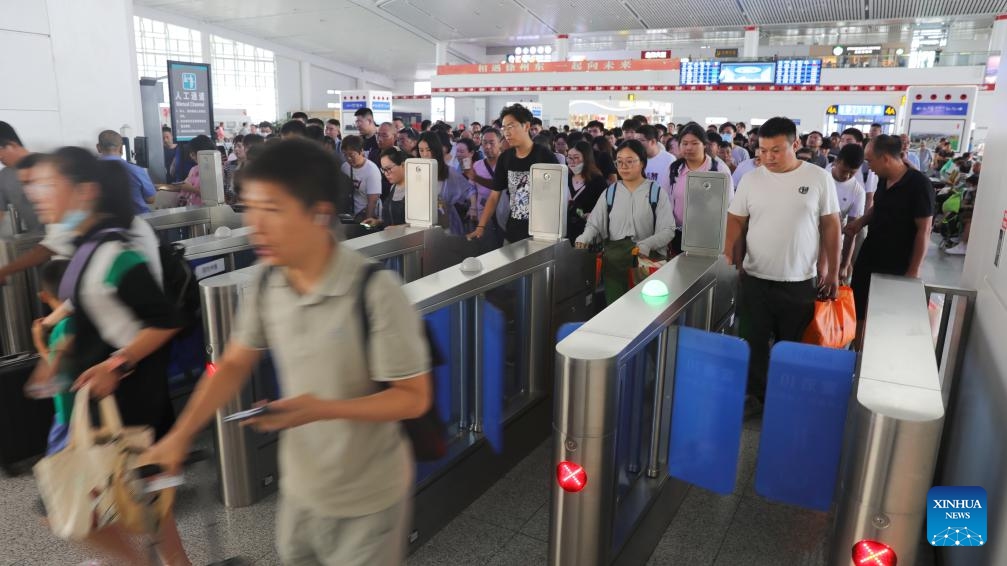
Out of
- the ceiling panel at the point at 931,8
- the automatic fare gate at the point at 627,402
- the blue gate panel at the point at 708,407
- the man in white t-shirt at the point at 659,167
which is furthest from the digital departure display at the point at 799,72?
the blue gate panel at the point at 708,407

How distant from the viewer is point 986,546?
1.72m

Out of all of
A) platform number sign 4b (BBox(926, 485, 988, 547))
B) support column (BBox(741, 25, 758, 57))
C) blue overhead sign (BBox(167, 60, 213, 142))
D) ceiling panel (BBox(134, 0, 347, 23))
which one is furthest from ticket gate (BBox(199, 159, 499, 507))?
ceiling panel (BBox(134, 0, 347, 23))

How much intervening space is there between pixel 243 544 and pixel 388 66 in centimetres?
3115

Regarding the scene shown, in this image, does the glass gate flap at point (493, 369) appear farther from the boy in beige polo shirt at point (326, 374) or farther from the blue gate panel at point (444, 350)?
the boy in beige polo shirt at point (326, 374)

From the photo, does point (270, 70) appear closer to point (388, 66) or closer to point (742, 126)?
point (388, 66)

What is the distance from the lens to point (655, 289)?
2312mm

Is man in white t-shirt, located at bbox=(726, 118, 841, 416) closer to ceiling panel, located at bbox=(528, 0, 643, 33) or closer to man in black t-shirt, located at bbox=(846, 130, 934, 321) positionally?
man in black t-shirt, located at bbox=(846, 130, 934, 321)

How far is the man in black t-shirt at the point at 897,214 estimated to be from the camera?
3279mm

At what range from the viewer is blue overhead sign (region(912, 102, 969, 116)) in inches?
436

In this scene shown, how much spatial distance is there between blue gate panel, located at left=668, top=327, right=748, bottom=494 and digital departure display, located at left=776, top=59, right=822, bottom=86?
15.1 metres

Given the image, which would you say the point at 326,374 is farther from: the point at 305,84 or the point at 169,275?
the point at 305,84

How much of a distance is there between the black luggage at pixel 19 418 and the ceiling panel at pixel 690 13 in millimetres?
17776

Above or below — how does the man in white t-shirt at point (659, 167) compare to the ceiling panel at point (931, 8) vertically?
below

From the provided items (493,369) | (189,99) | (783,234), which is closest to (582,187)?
(783,234)
